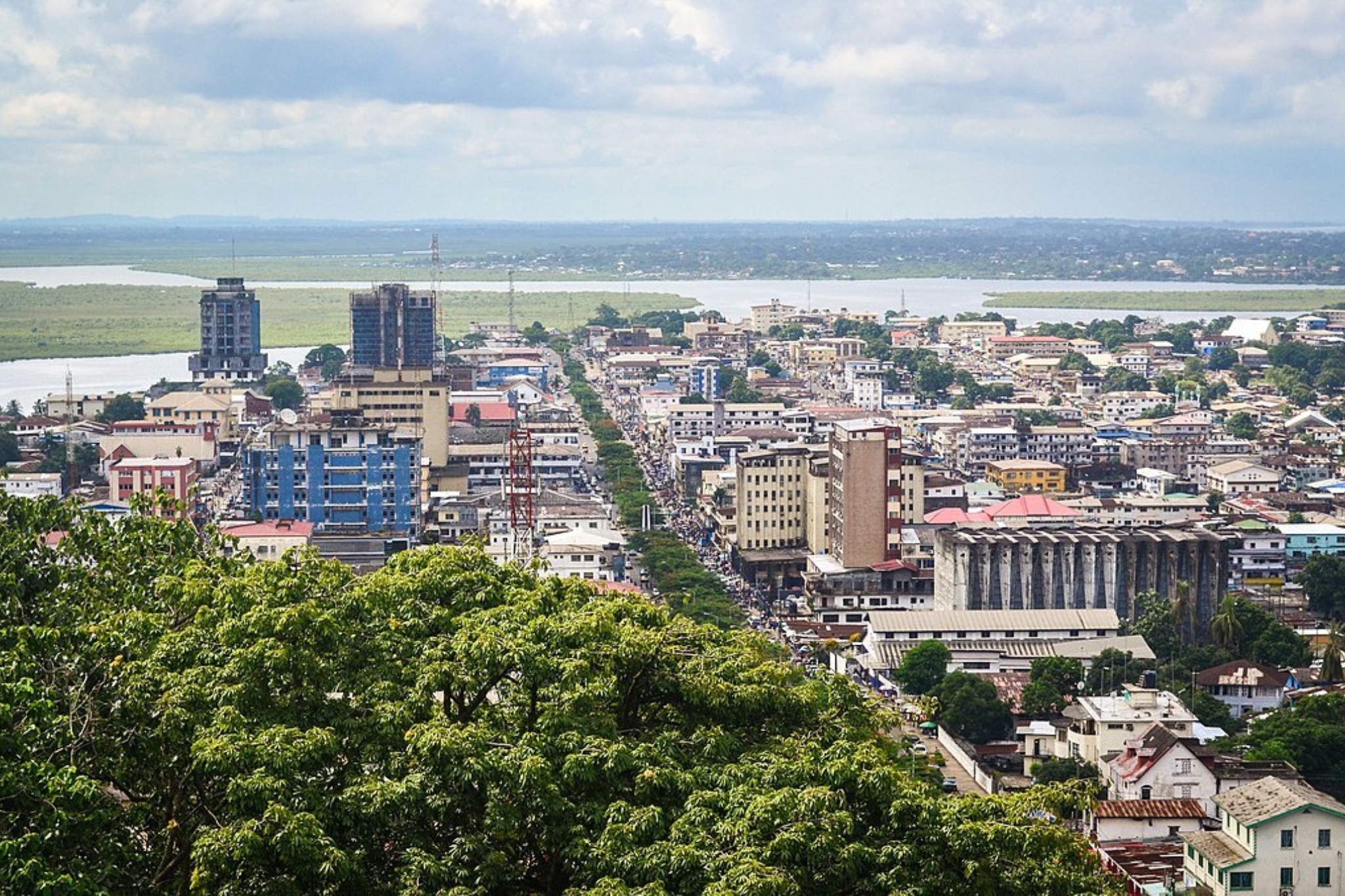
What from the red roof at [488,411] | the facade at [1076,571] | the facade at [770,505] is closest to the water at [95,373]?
the red roof at [488,411]

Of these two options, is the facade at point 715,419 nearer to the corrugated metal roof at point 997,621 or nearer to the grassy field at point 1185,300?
the corrugated metal roof at point 997,621

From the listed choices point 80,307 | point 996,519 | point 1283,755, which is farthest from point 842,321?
point 1283,755

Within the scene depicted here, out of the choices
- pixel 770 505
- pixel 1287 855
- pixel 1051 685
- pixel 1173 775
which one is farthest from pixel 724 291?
pixel 1287 855

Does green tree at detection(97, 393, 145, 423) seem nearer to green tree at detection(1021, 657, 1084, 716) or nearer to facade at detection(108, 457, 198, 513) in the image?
facade at detection(108, 457, 198, 513)

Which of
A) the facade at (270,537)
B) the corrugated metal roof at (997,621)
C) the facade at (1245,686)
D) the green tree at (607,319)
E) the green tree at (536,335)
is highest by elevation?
the green tree at (607,319)

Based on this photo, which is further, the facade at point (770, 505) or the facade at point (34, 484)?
the facade at point (34, 484)

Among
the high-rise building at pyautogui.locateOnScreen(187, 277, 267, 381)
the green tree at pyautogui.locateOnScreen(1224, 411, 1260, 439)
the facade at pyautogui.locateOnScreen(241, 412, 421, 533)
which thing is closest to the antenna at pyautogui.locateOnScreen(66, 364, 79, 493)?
the facade at pyautogui.locateOnScreen(241, 412, 421, 533)
